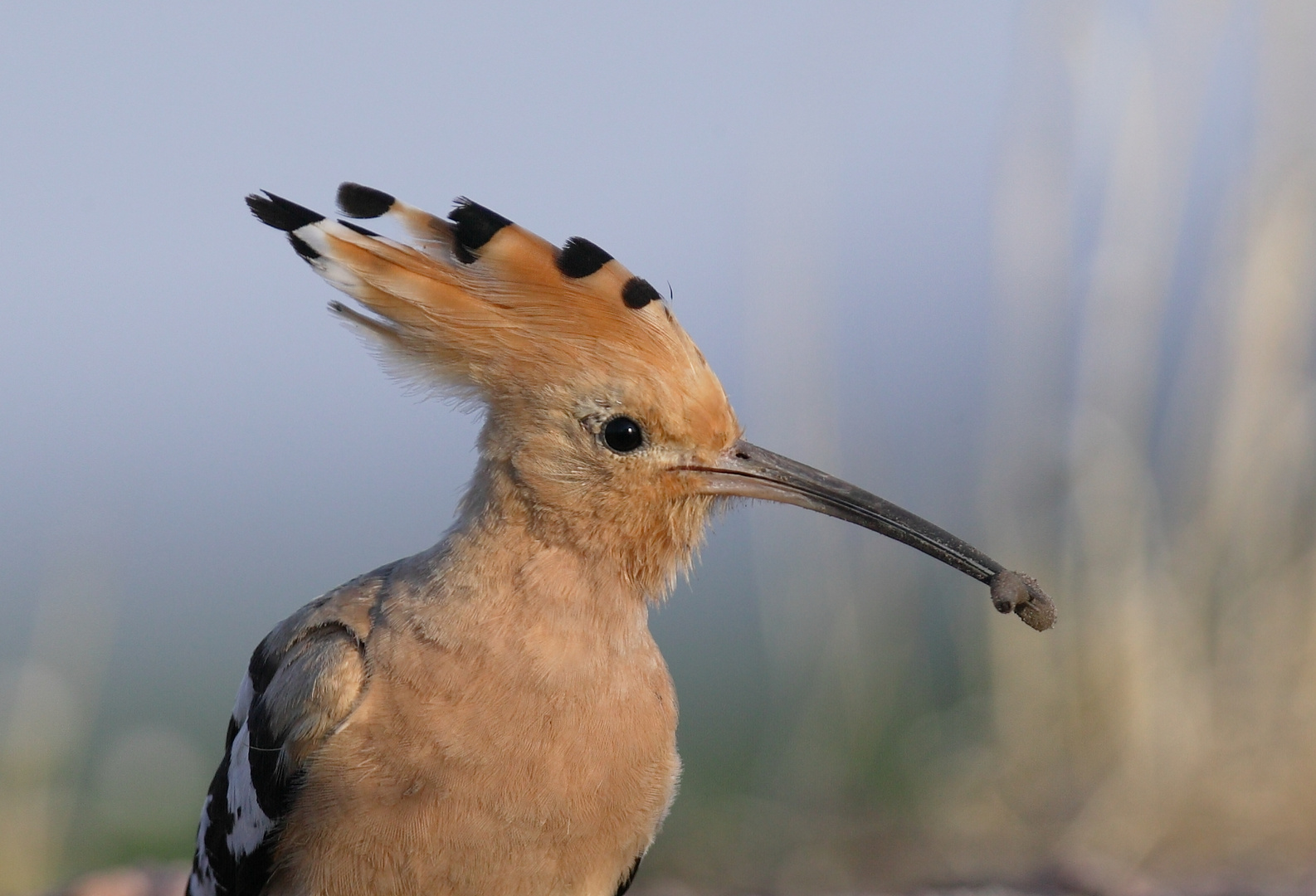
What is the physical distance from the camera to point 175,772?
128 inches

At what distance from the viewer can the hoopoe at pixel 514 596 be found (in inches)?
57.3

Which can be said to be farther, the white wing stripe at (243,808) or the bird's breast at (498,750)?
the white wing stripe at (243,808)

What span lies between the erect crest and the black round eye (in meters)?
0.05

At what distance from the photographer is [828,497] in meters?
1.63

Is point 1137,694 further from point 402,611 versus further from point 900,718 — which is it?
point 402,611

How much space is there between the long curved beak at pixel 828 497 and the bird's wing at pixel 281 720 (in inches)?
17.7

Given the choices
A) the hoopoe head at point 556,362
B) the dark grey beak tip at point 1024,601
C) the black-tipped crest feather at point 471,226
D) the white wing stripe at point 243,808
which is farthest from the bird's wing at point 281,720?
the dark grey beak tip at point 1024,601

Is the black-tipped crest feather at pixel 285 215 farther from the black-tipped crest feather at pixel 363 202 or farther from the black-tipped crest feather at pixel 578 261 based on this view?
the black-tipped crest feather at pixel 578 261

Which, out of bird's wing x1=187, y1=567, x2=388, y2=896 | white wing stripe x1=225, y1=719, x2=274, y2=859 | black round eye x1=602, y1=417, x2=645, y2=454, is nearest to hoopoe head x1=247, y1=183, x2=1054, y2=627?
black round eye x1=602, y1=417, x2=645, y2=454

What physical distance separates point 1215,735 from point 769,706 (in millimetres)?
1007

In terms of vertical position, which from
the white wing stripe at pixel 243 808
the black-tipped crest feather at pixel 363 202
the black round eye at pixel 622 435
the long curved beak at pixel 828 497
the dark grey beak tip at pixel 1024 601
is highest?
the black-tipped crest feather at pixel 363 202

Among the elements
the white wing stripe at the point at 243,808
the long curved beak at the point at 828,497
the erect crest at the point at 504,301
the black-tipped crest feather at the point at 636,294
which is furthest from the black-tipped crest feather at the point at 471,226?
the white wing stripe at the point at 243,808

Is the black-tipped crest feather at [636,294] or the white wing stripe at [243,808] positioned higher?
the black-tipped crest feather at [636,294]

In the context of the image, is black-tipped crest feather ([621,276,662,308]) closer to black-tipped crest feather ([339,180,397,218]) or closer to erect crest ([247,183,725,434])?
erect crest ([247,183,725,434])
